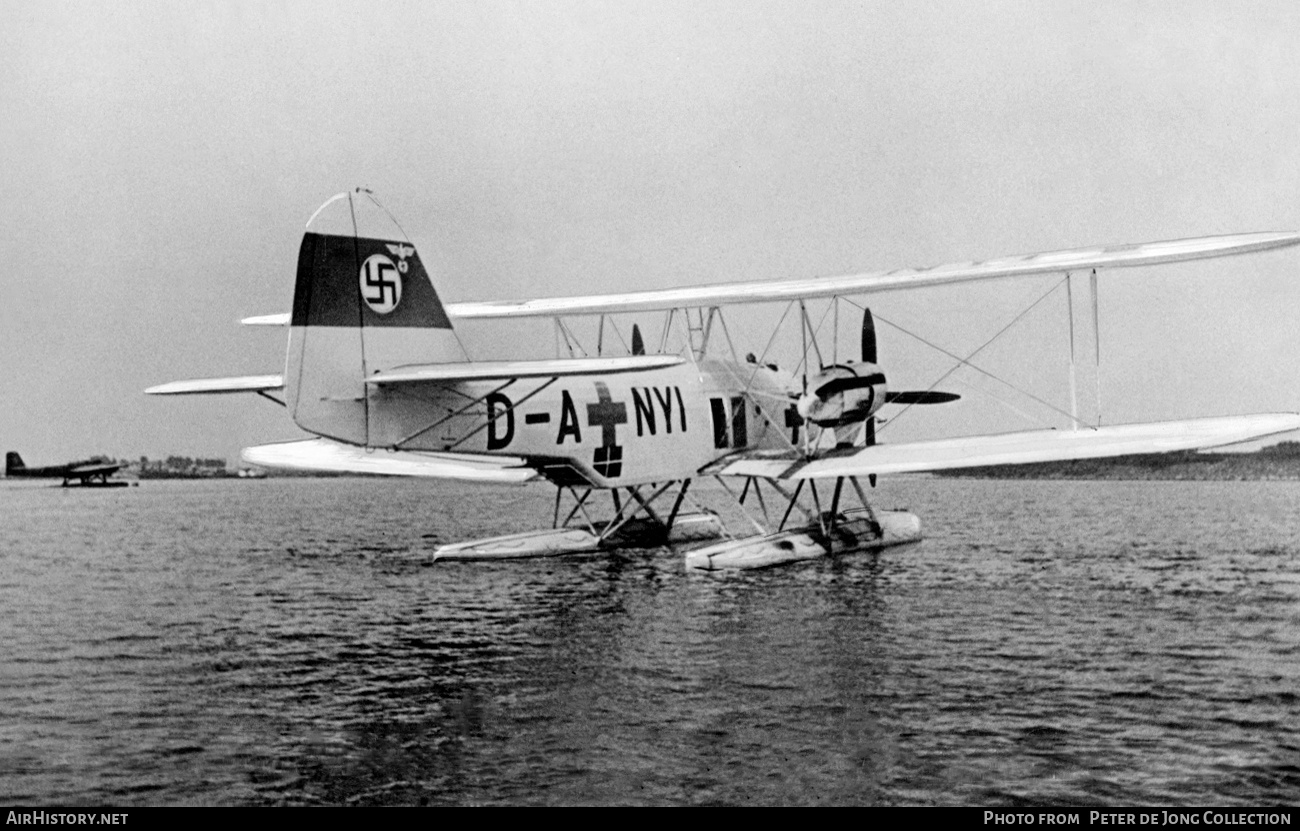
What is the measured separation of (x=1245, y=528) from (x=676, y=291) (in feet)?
91.5

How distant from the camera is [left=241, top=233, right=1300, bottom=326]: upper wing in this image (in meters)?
13.7

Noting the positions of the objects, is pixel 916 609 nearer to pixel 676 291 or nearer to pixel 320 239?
pixel 676 291

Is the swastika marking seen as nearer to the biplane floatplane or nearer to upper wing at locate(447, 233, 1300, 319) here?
the biplane floatplane

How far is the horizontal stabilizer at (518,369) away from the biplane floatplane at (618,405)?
36 millimetres

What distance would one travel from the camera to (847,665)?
421 inches

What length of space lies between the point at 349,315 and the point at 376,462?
4.83m

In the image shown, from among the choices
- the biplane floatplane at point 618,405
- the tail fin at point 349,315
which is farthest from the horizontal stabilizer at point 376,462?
the tail fin at point 349,315

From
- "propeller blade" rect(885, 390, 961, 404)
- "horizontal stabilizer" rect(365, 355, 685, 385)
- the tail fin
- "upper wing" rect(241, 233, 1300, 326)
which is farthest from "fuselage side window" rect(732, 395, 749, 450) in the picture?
the tail fin

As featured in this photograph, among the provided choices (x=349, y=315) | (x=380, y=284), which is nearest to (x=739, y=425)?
(x=380, y=284)

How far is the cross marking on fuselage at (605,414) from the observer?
1714 centimetres

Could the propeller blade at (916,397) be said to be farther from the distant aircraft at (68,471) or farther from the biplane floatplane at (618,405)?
the distant aircraft at (68,471)

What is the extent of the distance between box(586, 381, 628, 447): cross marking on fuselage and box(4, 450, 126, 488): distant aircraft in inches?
3031

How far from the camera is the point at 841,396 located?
64.6 ft

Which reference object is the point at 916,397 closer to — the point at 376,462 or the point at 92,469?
the point at 376,462
